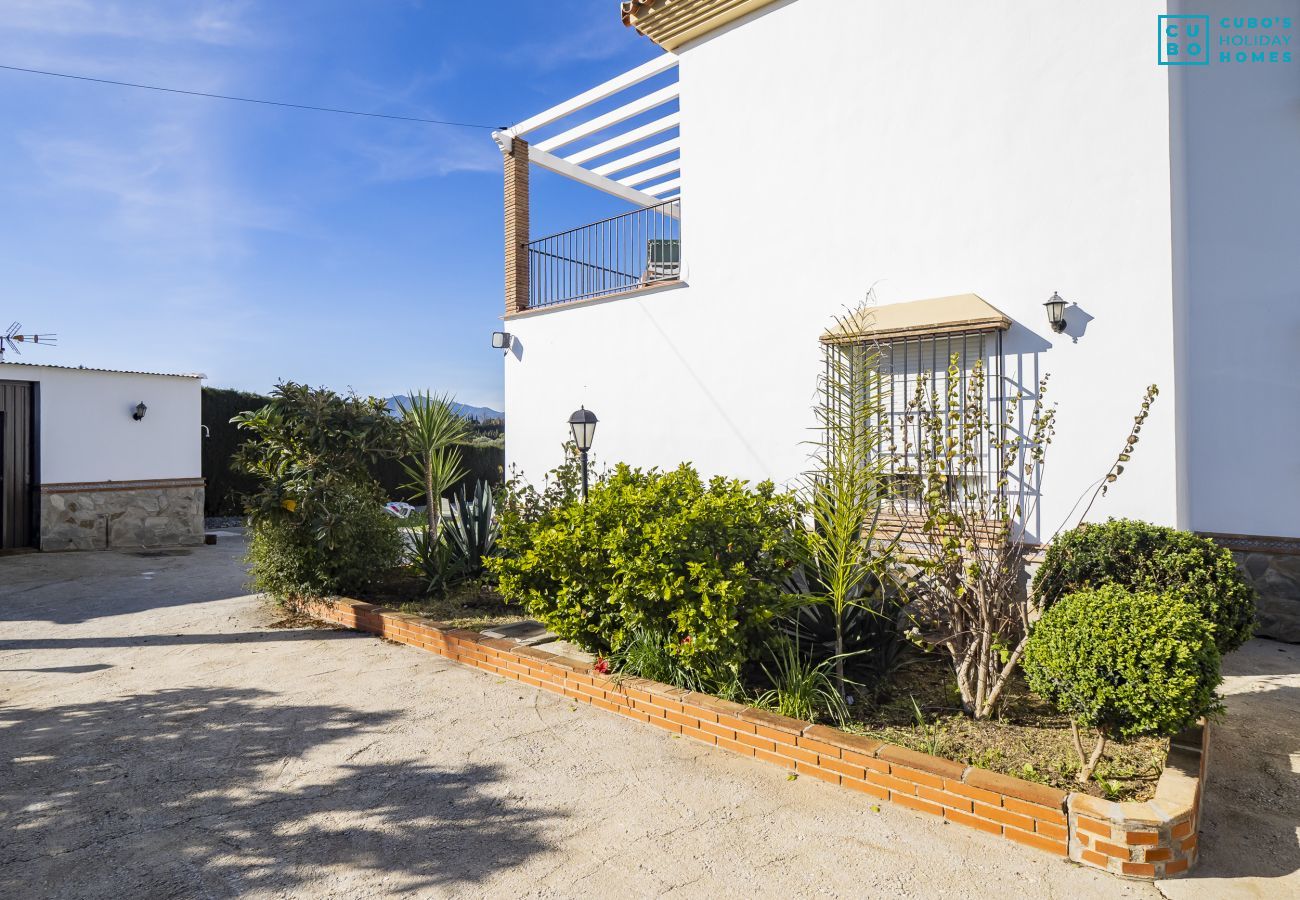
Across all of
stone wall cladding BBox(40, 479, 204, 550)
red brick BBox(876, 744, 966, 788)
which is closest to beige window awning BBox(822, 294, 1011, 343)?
red brick BBox(876, 744, 966, 788)

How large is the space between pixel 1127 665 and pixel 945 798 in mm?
1013

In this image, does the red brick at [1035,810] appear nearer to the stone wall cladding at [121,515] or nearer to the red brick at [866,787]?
the red brick at [866,787]

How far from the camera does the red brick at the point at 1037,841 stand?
290cm

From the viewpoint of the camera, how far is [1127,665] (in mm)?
3189

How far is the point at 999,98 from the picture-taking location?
614 centimetres

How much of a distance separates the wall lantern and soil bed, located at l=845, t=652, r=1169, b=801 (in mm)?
2892

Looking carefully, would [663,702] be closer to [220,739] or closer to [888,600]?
[888,600]

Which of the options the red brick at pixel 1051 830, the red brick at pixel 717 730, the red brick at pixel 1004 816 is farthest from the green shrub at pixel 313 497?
the red brick at pixel 1051 830

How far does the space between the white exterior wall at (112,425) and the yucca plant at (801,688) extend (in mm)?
12302

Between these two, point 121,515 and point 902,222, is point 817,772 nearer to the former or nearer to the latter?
point 902,222

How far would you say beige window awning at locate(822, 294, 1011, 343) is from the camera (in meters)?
5.93

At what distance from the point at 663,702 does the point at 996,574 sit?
2.10m

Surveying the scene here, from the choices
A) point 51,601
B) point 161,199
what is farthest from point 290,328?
point 51,601

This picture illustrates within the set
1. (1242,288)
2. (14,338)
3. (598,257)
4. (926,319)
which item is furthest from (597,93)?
(14,338)
